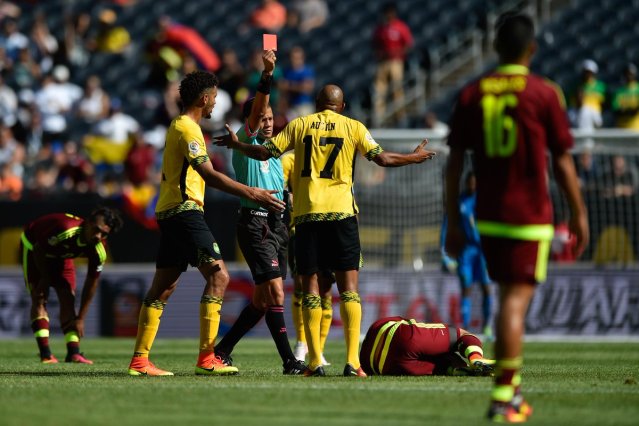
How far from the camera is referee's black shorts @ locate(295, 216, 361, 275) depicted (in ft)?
32.9

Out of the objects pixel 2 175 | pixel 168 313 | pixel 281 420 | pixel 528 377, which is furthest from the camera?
pixel 2 175

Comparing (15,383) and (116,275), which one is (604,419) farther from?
(116,275)

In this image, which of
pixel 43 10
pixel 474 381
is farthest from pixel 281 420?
pixel 43 10

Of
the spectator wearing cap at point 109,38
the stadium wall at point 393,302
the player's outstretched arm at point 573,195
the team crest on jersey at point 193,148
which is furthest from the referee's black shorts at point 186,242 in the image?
the spectator wearing cap at point 109,38

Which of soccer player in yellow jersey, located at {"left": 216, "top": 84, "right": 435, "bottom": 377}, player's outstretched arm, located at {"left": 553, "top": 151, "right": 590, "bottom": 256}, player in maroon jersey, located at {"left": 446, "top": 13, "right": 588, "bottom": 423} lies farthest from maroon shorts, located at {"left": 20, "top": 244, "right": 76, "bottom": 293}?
player's outstretched arm, located at {"left": 553, "top": 151, "right": 590, "bottom": 256}

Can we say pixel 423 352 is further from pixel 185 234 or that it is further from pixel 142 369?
pixel 142 369

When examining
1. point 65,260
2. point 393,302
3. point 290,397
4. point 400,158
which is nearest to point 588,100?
point 393,302

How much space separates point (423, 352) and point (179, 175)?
243 cm

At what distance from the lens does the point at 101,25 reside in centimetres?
2866

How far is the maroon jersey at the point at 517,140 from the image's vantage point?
718 cm

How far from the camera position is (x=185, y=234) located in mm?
10148

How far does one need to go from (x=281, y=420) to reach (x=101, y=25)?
2297 cm

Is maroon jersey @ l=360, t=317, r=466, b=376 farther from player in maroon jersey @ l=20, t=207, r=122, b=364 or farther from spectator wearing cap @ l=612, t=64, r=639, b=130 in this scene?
spectator wearing cap @ l=612, t=64, r=639, b=130

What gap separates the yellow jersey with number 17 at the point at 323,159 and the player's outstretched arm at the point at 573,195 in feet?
9.97
